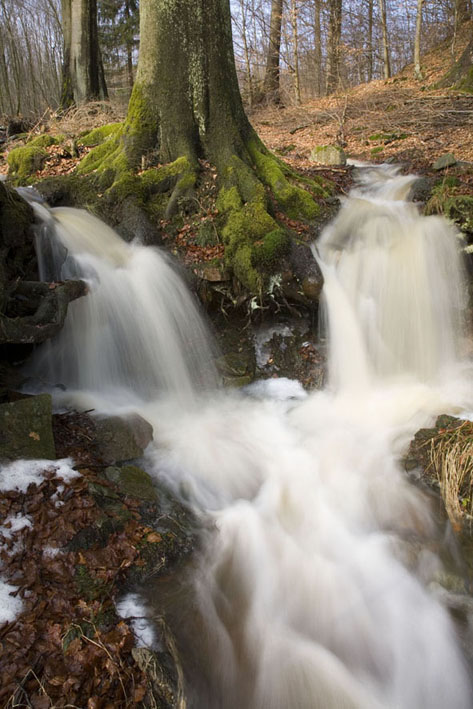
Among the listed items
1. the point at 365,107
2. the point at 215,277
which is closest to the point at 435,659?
the point at 215,277

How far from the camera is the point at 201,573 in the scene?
3453 millimetres

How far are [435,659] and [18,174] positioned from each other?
8801 mm

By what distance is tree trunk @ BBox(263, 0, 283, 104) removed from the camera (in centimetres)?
1809

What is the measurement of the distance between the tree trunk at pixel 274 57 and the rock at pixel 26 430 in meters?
19.1

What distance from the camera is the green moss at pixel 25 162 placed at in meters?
7.70

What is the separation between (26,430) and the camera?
3816mm

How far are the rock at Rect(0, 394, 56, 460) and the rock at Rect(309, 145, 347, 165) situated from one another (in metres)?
8.65

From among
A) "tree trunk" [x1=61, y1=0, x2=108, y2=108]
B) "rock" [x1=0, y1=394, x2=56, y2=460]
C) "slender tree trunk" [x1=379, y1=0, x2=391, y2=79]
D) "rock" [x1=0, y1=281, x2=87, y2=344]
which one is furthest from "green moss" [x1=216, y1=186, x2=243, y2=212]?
"slender tree trunk" [x1=379, y1=0, x2=391, y2=79]

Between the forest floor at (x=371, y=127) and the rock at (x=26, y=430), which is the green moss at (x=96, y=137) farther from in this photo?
the rock at (x=26, y=430)

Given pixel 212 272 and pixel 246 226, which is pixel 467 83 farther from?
pixel 212 272

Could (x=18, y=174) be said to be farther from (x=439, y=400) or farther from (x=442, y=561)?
(x=442, y=561)

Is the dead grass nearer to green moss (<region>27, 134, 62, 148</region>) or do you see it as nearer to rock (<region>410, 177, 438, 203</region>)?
rock (<region>410, 177, 438, 203</region>)

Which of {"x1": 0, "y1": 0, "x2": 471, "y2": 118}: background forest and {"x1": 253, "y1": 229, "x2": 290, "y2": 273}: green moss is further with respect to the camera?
{"x1": 0, "y1": 0, "x2": 471, "y2": 118}: background forest

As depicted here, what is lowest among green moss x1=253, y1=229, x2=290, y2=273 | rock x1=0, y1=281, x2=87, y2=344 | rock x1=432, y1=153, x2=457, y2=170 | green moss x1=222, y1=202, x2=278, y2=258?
rock x1=0, y1=281, x2=87, y2=344
